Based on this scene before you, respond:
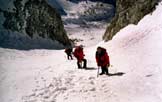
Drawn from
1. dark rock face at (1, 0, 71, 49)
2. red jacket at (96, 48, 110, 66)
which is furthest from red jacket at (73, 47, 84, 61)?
dark rock face at (1, 0, 71, 49)

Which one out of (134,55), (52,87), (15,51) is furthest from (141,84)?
(15,51)

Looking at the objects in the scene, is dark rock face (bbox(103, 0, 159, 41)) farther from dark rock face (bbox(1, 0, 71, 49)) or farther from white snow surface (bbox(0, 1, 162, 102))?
dark rock face (bbox(1, 0, 71, 49))

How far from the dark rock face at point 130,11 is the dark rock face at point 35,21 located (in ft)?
36.2

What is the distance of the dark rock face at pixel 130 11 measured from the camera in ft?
102

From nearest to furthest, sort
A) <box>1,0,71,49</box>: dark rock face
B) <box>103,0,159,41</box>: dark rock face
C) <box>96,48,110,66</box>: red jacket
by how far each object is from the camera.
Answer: <box>96,48,110,66</box>: red jacket, <box>103,0,159,41</box>: dark rock face, <box>1,0,71,49</box>: dark rock face

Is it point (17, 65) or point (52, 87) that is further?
point (17, 65)

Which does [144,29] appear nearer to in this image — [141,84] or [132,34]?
[132,34]

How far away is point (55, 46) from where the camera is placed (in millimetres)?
46125

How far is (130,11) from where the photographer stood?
3497 cm

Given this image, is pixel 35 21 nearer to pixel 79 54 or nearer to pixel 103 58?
pixel 79 54

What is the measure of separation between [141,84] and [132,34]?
1189cm

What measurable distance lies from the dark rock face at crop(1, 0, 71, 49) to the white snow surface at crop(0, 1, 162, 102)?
17.9m

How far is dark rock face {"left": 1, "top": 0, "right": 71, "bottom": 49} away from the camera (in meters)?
44.1

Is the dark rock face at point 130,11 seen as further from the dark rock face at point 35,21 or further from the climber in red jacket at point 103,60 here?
the climber in red jacket at point 103,60
